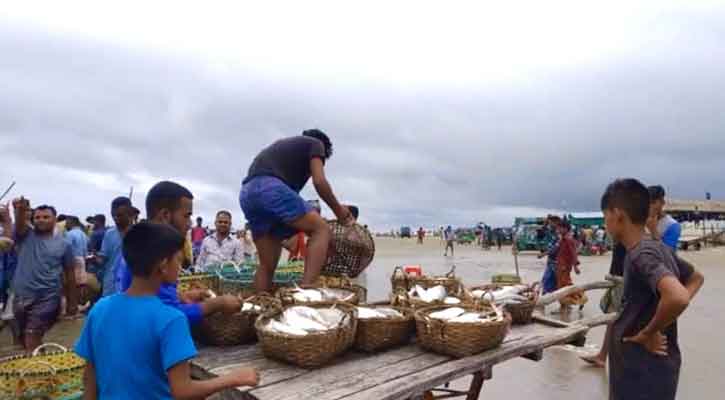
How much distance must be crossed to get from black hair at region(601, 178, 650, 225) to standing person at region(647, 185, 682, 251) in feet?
8.96

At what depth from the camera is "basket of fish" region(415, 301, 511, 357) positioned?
2641 millimetres

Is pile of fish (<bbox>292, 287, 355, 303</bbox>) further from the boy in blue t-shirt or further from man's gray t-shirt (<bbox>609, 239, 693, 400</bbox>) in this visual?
man's gray t-shirt (<bbox>609, 239, 693, 400</bbox>)

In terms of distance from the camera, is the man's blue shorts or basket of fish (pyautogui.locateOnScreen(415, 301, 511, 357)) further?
the man's blue shorts

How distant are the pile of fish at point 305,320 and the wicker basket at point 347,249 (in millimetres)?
1550

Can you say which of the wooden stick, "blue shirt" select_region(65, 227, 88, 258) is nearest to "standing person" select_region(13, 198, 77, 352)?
"blue shirt" select_region(65, 227, 88, 258)

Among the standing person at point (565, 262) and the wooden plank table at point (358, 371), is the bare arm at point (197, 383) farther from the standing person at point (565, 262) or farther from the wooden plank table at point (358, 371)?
the standing person at point (565, 262)

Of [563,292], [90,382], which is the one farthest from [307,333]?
[563,292]

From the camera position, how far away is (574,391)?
5.84 m

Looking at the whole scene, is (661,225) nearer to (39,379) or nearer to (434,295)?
(434,295)

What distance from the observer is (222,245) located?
25.2 ft

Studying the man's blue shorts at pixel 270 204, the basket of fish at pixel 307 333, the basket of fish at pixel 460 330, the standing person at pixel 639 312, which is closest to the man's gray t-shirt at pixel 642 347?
the standing person at pixel 639 312

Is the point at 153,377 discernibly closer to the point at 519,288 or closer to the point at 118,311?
the point at 118,311

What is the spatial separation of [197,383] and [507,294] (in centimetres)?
246

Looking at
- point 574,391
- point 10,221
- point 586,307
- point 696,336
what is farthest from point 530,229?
point 10,221
